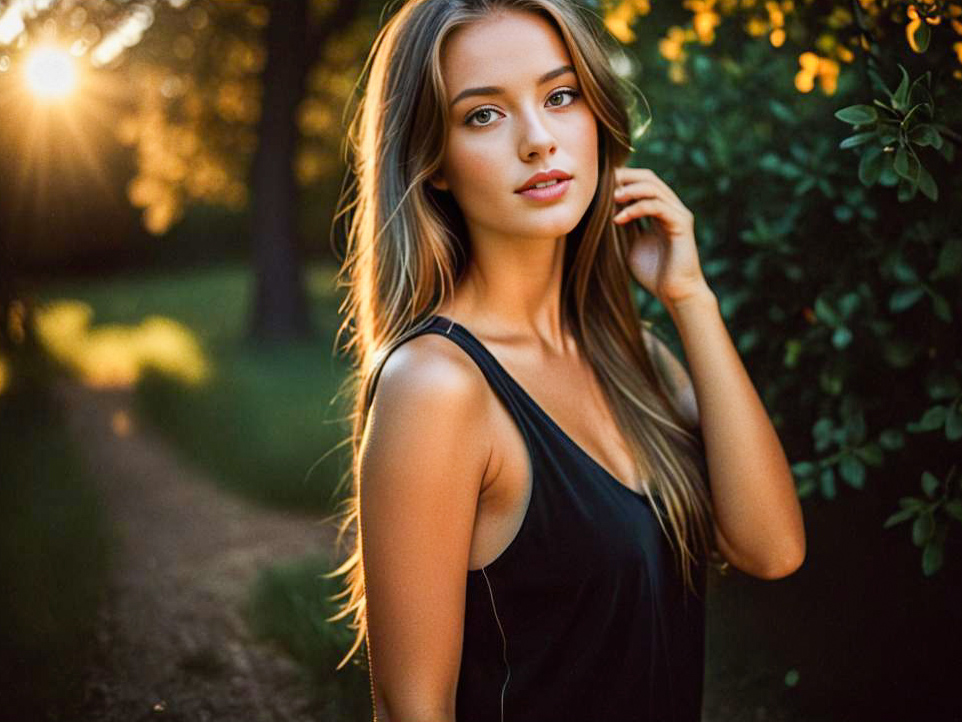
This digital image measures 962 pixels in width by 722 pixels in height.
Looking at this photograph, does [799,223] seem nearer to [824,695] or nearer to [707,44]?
[707,44]

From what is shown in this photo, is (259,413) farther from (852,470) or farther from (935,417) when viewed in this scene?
(935,417)

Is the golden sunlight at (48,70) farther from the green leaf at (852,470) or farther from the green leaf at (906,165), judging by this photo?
the green leaf at (852,470)

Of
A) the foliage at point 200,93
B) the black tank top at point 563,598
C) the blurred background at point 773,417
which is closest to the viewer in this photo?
the black tank top at point 563,598

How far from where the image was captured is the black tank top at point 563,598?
185 centimetres

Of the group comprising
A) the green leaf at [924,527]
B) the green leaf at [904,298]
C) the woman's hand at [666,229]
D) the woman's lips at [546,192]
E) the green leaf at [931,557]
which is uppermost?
the woman's lips at [546,192]

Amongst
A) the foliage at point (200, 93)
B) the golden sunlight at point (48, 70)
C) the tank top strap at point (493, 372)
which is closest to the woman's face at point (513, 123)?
the tank top strap at point (493, 372)

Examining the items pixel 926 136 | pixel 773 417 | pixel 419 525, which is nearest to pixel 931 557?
pixel 773 417

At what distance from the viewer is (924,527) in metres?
2.18

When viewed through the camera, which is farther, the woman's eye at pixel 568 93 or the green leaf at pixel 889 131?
the woman's eye at pixel 568 93

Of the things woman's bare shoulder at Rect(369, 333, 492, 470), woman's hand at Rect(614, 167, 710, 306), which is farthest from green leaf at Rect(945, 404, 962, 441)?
woman's bare shoulder at Rect(369, 333, 492, 470)

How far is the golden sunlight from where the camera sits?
287cm

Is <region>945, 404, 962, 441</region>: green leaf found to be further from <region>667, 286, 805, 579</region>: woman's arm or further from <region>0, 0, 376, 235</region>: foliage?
<region>0, 0, 376, 235</region>: foliage

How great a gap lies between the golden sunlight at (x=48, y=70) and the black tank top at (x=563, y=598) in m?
1.71

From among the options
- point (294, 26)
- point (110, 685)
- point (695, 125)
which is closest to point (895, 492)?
point (695, 125)
